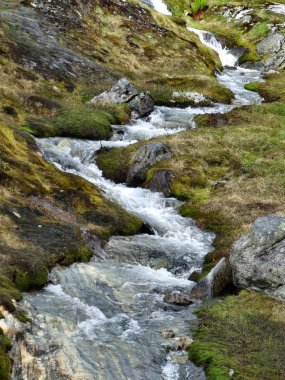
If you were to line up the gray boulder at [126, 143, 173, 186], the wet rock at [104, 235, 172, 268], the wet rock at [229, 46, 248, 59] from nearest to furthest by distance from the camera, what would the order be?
the wet rock at [104, 235, 172, 268] → the gray boulder at [126, 143, 173, 186] → the wet rock at [229, 46, 248, 59]

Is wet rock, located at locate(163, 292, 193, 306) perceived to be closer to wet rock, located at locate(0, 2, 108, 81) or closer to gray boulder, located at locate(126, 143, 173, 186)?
gray boulder, located at locate(126, 143, 173, 186)

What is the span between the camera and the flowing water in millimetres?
12383

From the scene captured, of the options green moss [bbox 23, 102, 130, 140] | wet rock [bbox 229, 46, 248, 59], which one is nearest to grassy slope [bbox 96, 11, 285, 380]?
green moss [bbox 23, 102, 130, 140]

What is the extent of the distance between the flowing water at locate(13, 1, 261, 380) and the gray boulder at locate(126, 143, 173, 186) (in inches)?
104

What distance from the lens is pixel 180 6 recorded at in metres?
97.2

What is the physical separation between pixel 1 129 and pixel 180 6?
76729mm

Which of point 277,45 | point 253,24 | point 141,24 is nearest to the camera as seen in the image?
point 141,24

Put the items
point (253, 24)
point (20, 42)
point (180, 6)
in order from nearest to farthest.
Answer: point (20, 42) → point (253, 24) → point (180, 6)

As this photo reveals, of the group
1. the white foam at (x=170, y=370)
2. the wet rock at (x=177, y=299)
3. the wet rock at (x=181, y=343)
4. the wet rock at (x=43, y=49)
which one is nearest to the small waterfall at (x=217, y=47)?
the wet rock at (x=43, y=49)

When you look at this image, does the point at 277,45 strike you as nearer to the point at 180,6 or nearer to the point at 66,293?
the point at 180,6

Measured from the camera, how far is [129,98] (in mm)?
45719

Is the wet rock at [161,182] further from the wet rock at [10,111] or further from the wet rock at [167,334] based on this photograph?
the wet rock at [167,334]

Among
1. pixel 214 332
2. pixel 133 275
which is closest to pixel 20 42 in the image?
pixel 133 275

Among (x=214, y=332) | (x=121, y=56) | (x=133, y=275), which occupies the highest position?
(x=214, y=332)
